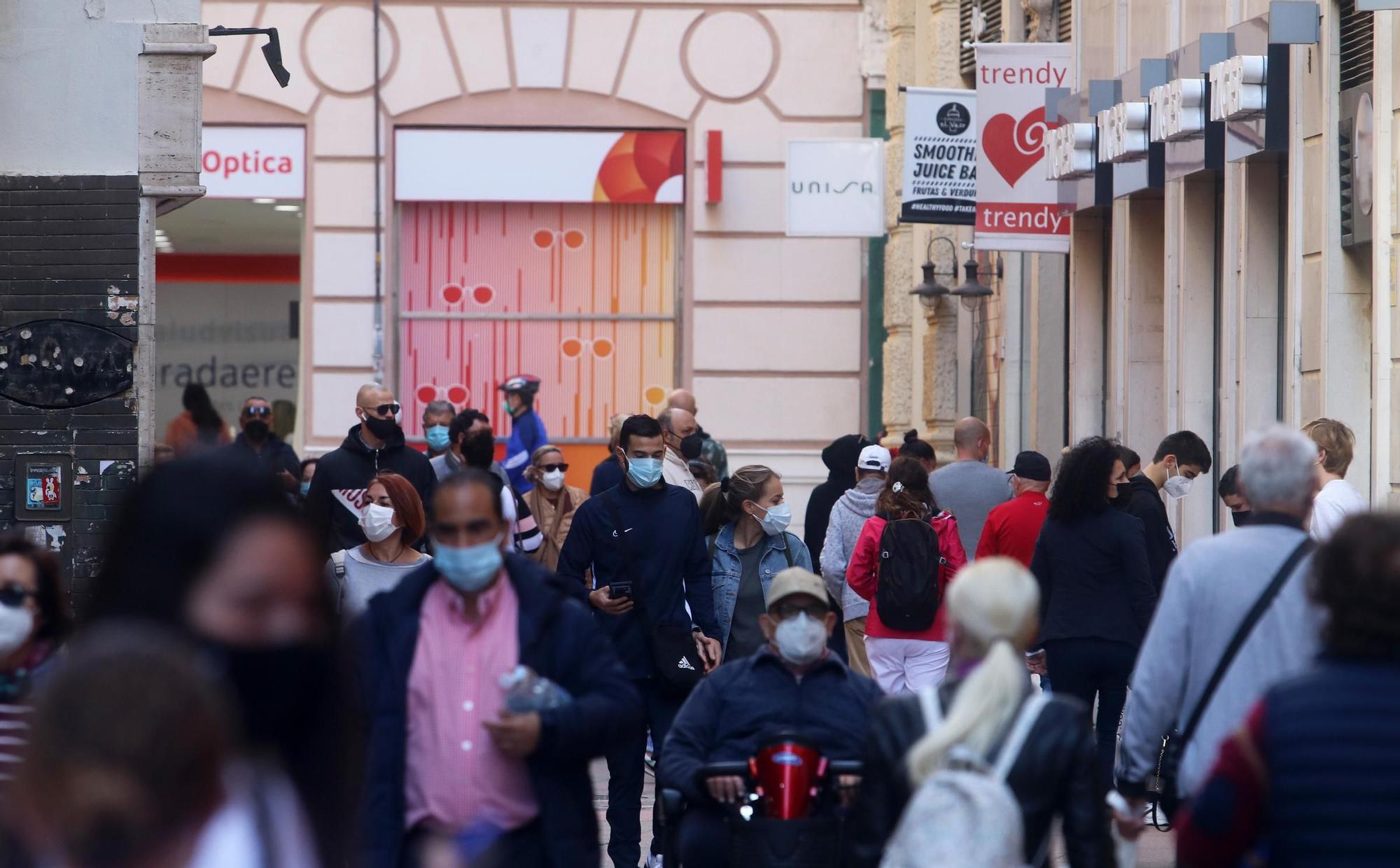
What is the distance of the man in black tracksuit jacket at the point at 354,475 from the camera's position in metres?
9.75

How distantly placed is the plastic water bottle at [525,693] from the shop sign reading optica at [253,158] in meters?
17.5

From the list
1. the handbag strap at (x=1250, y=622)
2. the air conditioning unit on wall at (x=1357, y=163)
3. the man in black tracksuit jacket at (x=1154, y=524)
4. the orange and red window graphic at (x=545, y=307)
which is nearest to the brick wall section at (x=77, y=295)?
the man in black tracksuit jacket at (x=1154, y=524)

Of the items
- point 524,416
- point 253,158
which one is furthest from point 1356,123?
point 253,158

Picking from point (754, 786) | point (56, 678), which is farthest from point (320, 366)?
point (56, 678)

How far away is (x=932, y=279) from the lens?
20.0 m

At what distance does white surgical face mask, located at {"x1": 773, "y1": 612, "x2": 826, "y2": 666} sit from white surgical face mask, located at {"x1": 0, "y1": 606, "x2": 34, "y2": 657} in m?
2.31

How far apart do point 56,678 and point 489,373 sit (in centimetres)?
1977

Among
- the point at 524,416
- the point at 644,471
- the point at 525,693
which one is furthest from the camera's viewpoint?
the point at 524,416

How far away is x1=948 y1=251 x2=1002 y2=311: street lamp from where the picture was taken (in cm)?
1945

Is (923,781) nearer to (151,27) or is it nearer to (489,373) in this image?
(151,27)

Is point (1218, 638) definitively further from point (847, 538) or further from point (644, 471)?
point (847, 538)

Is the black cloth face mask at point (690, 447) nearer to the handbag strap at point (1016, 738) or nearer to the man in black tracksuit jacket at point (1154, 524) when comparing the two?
the man in black tracksuit jacket at point (1154, 524)

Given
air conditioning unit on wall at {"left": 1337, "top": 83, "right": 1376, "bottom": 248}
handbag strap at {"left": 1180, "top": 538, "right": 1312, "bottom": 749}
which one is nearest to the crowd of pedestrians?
handbag strap at {"left": 1180, "top": 538, "right": 1312, "bottom": 749}

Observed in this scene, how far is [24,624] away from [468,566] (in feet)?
3.58
